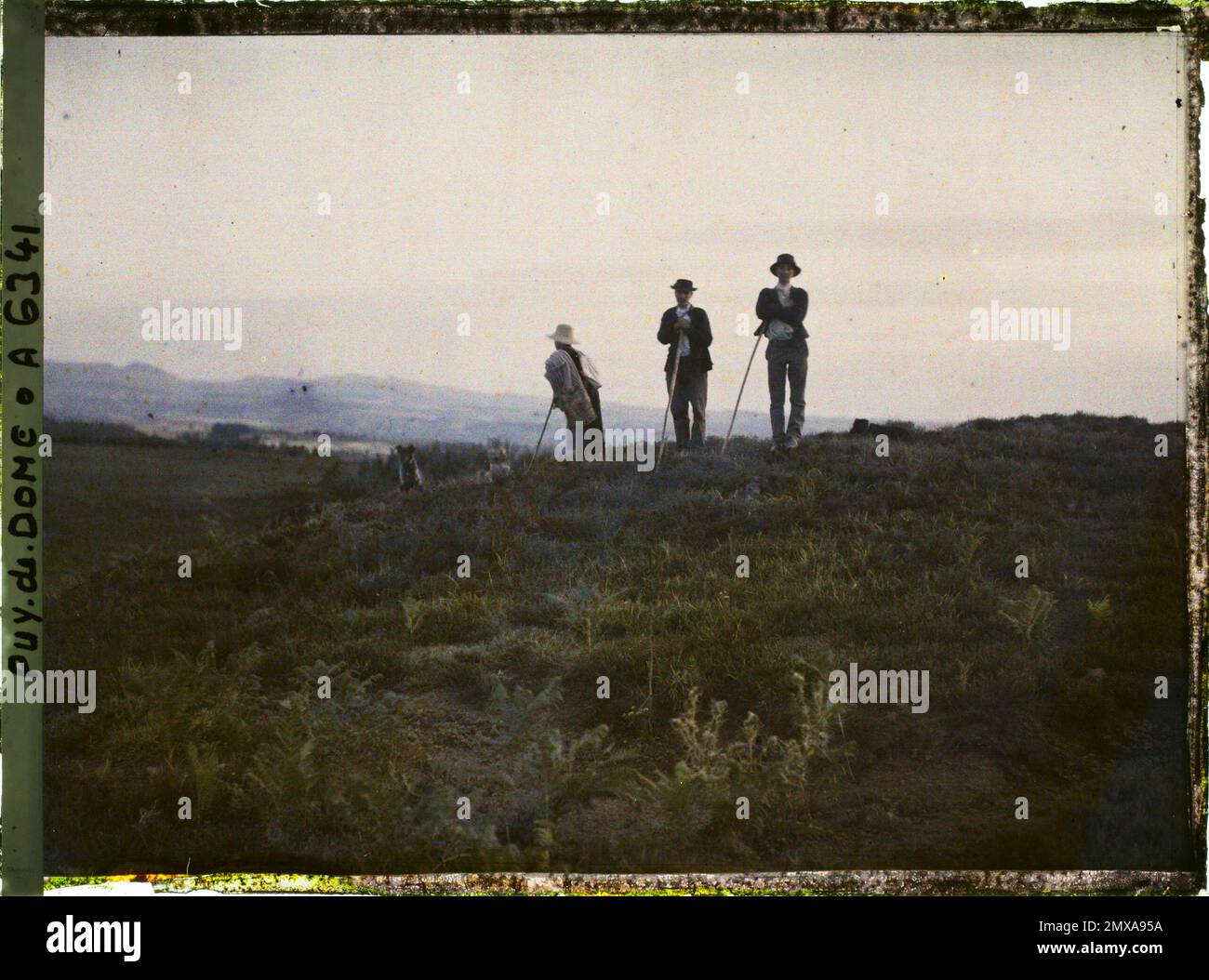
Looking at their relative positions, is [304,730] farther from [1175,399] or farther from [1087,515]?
[1175,399]

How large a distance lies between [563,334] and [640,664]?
8.67 ft

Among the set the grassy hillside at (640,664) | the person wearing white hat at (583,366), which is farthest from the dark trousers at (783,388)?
the person wearing white hat at (583,366)

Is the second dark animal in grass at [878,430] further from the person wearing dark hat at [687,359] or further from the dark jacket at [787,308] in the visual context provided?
the person wearing dark hat at [687,359]

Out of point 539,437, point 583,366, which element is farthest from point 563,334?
point 539,437

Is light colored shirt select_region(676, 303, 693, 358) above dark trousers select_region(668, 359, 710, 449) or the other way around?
above

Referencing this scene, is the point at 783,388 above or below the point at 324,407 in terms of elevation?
above

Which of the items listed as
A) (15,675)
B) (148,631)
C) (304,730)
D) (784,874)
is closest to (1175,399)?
(784,874)

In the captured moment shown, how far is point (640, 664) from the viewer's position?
7379 mm

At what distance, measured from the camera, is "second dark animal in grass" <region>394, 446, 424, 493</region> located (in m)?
8.48

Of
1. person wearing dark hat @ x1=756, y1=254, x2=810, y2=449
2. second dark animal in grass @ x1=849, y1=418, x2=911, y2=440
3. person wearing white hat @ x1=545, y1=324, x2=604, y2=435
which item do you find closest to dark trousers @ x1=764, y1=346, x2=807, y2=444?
person wearing dark hat @ x1=756, y1=254, x2=810, y2=449

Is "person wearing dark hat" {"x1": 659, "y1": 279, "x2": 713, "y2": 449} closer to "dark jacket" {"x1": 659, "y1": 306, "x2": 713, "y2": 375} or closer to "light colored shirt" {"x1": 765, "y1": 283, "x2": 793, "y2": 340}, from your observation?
"dark jacket" {"x1": 659, "y1": 306, "x2": 713, "y2": 375}

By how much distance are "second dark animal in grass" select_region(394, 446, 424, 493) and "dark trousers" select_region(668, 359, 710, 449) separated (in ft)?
7.30

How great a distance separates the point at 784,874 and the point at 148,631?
5063mm

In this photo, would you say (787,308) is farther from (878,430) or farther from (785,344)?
(878,430)
